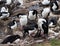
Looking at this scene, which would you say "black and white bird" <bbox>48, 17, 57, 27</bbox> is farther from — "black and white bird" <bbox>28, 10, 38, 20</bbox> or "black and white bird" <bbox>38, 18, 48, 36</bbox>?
"black and white bird" <bbox>28, 10, 38, 20</bbox>

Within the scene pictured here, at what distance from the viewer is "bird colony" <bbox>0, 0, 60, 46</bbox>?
368 inches

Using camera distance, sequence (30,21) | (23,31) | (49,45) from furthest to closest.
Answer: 1. (30,21)
2. (23,31)
3. (49,45)

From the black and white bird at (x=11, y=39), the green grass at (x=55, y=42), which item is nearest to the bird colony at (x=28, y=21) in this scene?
the black and white bird at (x=11, y=39)

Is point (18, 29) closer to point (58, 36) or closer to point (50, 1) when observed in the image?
point (58, 36)

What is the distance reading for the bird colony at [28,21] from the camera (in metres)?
9.34

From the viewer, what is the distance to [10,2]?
12344mm

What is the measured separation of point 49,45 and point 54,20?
6.57 feet

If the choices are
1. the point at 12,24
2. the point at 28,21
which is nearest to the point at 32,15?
the point at 28,21

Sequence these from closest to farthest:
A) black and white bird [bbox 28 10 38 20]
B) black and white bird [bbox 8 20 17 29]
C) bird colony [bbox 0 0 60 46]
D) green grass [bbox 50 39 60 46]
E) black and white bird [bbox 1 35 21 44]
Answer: green grass [bbox 50 39 60 46] < black and white bird [bbox 1 35 21 44] < bird colony [bbox 0 0 60 46] < black and white bird [bbox 8 20 17 29] < black and white bird [bbox 28 10 38 20]

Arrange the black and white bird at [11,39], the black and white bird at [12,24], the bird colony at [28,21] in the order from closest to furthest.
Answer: the black and white bird at [11,39]
the bird colony at [28,21]
the black and white bird at [12,24]

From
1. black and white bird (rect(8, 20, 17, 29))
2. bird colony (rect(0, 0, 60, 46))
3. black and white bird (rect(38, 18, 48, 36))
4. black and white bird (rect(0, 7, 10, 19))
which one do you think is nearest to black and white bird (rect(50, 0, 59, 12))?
bird colony (rect(0, 0, 60, 46))

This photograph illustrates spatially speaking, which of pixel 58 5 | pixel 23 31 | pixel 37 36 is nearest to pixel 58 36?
pixel 37 36

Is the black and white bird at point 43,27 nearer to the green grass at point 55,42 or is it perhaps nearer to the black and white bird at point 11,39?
the black and white bird at point 11,39

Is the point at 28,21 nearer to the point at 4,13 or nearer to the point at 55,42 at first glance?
the point at 4,13
